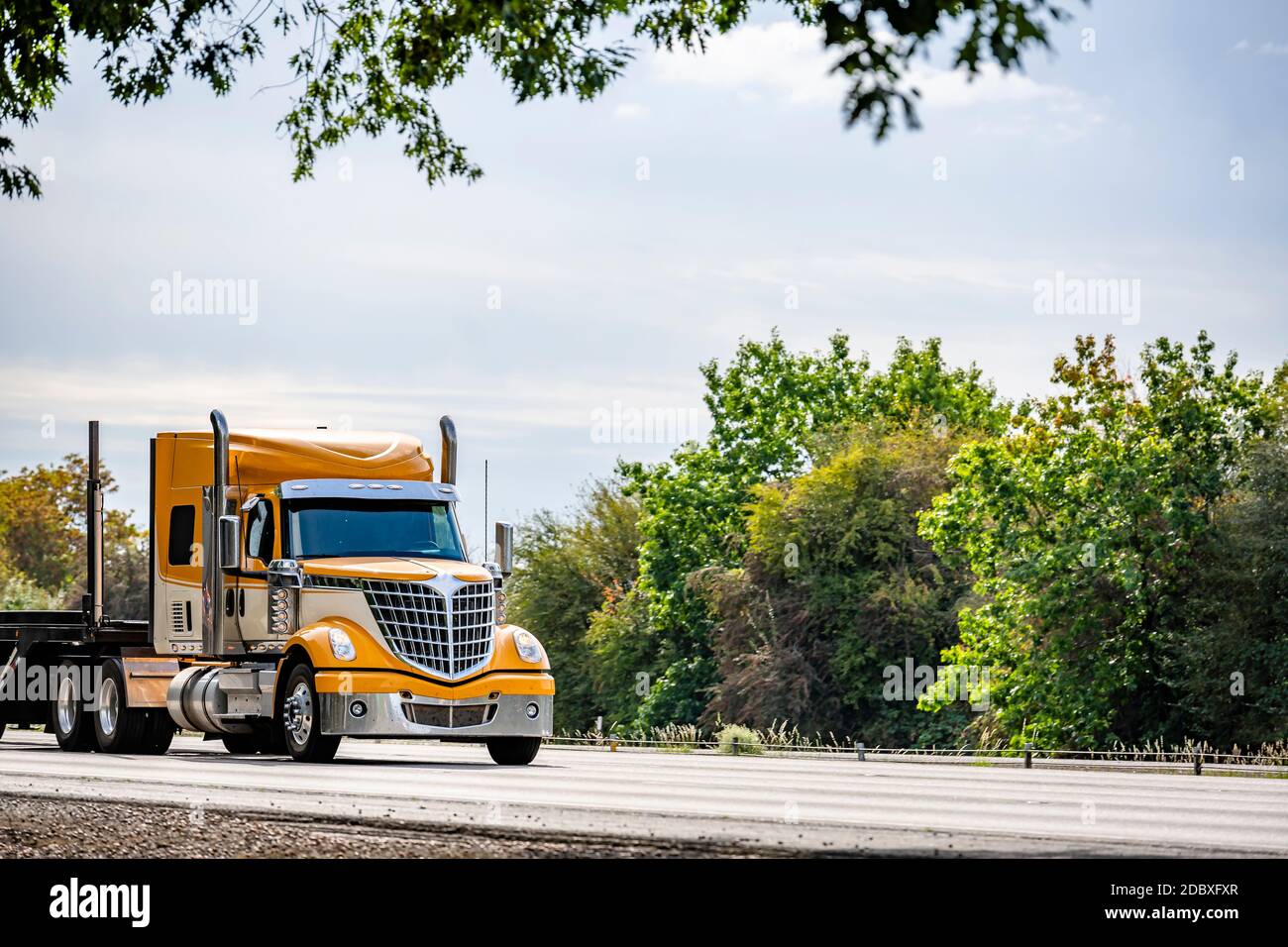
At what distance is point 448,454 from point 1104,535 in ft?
85.8

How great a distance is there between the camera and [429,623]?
69.9ft

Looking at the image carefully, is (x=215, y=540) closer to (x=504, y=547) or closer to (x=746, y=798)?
(x=504, y=547)

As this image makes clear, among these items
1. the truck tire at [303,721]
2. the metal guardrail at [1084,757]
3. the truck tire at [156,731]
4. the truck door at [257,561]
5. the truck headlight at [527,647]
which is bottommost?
the metal guardrail at [1084,757]

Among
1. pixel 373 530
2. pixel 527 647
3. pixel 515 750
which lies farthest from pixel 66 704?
pixel 527 647

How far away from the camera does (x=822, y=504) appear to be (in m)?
59.2

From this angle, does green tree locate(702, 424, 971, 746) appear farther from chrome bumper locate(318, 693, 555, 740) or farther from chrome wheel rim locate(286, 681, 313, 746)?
chrome wheel rim locate(286, 681, 313, 746)

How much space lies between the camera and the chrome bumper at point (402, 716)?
2066 cm

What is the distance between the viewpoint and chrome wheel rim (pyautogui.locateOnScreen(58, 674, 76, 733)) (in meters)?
26.2

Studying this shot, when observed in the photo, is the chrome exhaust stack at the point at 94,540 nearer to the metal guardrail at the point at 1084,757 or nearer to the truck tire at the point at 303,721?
the truck tire at the point at 303,721

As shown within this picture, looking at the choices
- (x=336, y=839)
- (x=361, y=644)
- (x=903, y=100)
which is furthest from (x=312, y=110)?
(x=903, y=100)

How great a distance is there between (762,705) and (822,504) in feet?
21.1

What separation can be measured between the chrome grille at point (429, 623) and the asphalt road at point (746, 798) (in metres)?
1.20

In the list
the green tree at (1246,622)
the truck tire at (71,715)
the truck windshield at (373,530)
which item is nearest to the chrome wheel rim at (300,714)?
the truck windshield at (373,530)
